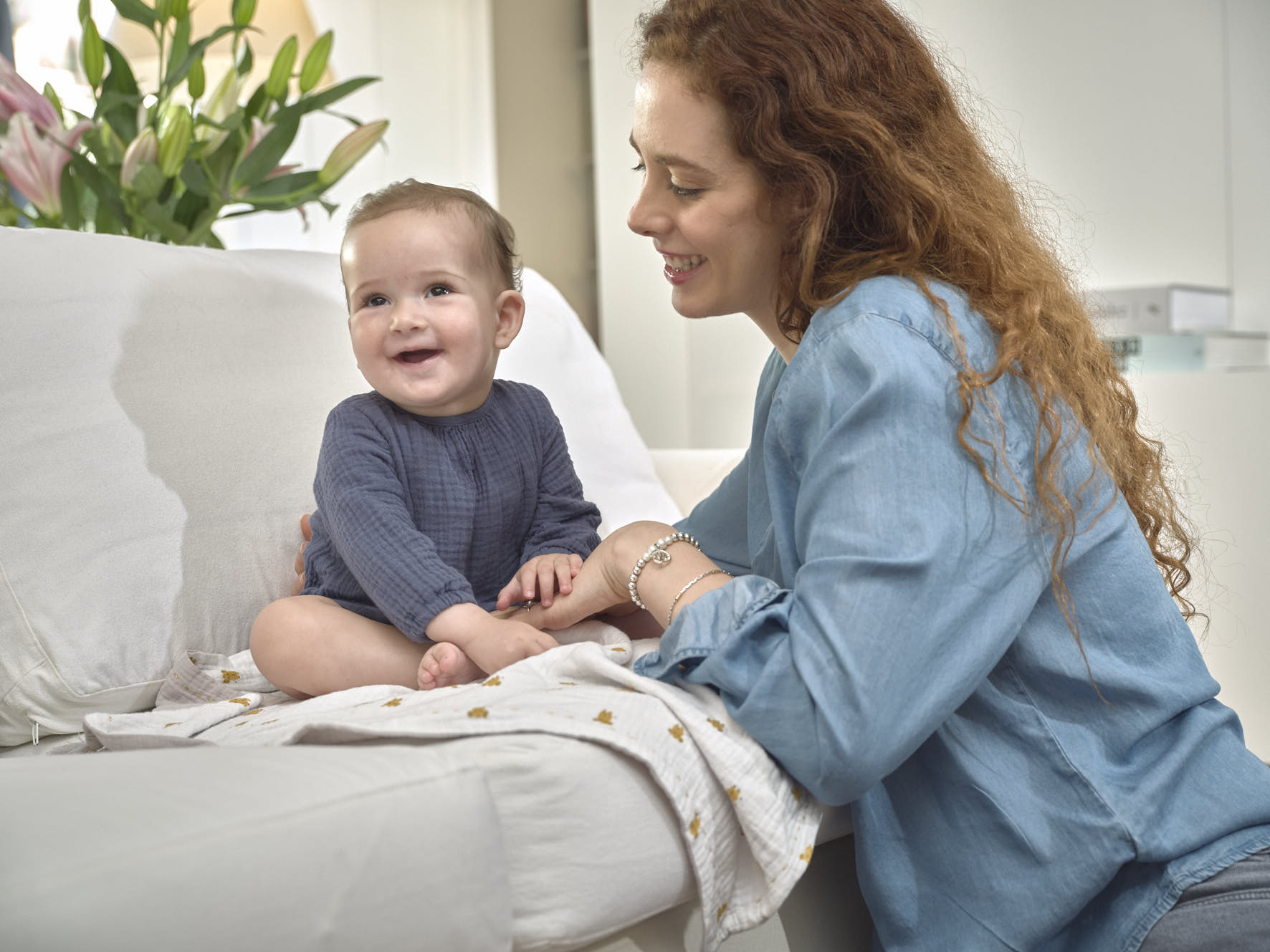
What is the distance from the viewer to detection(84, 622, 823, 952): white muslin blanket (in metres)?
0.65

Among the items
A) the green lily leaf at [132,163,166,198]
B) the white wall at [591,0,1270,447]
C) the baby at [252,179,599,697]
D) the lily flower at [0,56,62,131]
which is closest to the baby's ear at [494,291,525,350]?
the baby at [252,179,599,697]

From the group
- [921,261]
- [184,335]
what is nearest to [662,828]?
[921,261]

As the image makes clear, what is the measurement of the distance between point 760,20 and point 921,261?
22cm

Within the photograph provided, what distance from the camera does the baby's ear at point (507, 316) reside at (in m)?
1.09

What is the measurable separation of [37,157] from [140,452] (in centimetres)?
52

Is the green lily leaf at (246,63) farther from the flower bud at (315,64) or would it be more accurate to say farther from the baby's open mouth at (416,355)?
the baby's open mouth at (416,355)

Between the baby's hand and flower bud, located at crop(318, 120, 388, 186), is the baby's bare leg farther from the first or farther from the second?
flower bud, located at crop(318, 120, 388, 186)

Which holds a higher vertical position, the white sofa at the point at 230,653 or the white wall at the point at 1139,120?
the white wall at the point at 1139,120

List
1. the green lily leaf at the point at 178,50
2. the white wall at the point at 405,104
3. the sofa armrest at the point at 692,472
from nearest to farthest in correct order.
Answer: the green lily leaf at the point at 178,50 < the sofa armrest at the point at 692,472 < the white wall at the point at 405,104

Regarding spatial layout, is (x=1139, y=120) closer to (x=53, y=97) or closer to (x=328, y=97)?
(x=328, y=97)

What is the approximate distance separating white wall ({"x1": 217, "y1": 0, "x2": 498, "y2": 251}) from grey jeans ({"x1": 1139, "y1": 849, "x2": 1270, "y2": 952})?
306cm

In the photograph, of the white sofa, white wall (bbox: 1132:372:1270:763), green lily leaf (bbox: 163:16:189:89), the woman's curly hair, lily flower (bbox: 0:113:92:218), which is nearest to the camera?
the white sofa

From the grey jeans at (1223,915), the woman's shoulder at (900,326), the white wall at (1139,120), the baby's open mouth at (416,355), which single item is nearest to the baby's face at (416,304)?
the baby's open mouth at (416,355)

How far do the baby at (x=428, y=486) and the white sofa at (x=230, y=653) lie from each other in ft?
0.38
